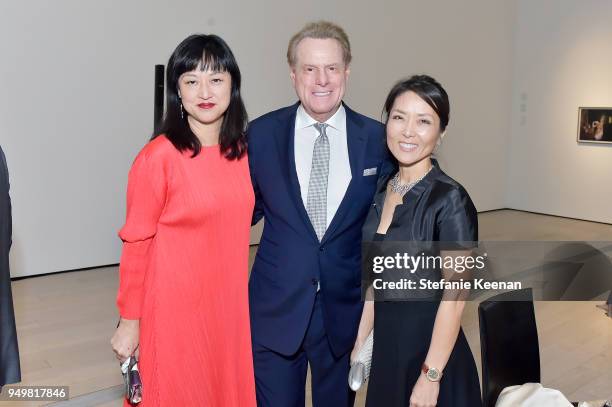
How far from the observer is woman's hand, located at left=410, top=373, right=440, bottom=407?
6.07 feet

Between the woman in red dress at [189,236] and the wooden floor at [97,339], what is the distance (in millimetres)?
1561

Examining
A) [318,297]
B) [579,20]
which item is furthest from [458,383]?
[579,20]

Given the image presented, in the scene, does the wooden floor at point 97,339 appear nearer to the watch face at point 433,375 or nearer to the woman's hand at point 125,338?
the woman's hand at point 125,338

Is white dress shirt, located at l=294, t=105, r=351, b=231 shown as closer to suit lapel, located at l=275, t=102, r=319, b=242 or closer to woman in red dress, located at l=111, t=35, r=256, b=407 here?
suit lapel, located at l=275, t=102, r=319, b=242

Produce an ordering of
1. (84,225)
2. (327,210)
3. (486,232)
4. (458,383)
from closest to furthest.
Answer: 1. (458,383)
2. (327,210)
3. (84,225)
4. (486,232)

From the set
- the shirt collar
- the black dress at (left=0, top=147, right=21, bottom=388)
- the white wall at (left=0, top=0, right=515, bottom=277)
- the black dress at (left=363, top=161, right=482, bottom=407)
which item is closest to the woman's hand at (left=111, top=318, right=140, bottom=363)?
the black dress at (left=0, top=147, right=21, bottom=388)

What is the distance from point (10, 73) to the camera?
5523mm

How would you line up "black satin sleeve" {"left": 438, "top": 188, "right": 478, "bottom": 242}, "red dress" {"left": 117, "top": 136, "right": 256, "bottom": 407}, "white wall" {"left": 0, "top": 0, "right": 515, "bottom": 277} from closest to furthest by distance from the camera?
"black satin sleeve" {"left": 438, "top": 188, "right": 478, "bottom": 242} < "red dress" {"left": 117, "top": 136, "right": 256, "bottom": 407} < "white wall" {"left": 0, "top": 0, "right": 515, "bottom": 277}

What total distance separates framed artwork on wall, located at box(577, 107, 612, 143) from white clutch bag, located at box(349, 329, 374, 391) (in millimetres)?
8756

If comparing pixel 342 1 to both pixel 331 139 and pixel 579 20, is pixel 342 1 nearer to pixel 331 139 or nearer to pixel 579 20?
pixel 579 20

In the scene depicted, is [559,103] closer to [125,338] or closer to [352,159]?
[352,159]

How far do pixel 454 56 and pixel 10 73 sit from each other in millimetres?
6980

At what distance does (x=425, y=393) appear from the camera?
1.85 metres

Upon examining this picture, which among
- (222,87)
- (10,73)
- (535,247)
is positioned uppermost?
(10,73)
